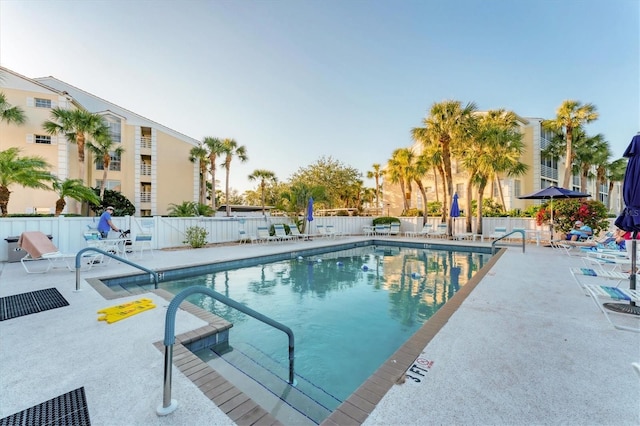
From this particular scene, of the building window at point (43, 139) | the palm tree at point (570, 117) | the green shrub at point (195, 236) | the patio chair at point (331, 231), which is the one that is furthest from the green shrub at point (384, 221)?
the building window at point (43, 139)

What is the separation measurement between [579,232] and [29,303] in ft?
52.1

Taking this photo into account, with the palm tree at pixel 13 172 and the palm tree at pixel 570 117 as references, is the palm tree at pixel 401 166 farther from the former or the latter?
the palm tree at pixel 13 172

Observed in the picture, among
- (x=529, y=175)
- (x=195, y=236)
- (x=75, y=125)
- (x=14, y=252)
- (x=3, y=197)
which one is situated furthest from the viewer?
(x=529, y=175)

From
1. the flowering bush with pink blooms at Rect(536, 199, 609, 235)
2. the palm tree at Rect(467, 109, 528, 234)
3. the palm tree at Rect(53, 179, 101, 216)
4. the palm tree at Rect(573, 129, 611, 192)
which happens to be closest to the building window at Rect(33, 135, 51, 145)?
the palm tree at Rect(53, 179, 101, 216)

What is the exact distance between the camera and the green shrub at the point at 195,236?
38.4 ft

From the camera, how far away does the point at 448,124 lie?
607 inches

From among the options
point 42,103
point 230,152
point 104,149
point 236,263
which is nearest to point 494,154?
point 236,263

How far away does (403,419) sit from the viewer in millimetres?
2031

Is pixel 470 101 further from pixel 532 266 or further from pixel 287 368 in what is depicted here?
pixel 287 368

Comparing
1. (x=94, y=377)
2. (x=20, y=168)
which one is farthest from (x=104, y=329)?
(x=20, y=168)

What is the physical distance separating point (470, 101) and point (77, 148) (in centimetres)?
2493

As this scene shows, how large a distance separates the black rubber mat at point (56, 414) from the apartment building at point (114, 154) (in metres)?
21.6

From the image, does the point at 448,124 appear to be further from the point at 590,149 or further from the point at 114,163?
the point at 114,163

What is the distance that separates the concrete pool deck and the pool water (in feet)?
3.06
